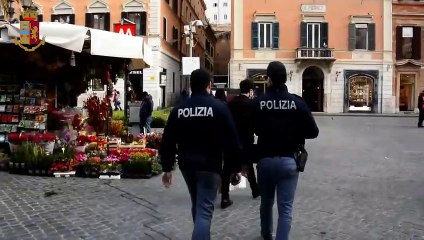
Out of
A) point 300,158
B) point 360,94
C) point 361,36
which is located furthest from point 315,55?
point 300,158

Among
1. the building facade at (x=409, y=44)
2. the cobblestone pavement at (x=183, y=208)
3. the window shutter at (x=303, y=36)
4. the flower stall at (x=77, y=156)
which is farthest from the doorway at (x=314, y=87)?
the flower stall at (x=77, y=156)

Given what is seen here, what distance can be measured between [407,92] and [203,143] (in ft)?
124

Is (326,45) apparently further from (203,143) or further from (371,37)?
(203,143)

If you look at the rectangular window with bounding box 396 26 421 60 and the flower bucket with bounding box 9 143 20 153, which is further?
the rectangular window with bounding box 396 26 421 60

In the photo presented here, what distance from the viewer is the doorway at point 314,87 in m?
37.5

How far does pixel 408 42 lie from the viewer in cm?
3766

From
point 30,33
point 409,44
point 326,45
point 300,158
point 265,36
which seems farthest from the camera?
point 409,44

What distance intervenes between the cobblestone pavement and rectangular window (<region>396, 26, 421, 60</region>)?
29.5 metres

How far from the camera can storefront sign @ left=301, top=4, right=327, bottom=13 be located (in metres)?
37.4

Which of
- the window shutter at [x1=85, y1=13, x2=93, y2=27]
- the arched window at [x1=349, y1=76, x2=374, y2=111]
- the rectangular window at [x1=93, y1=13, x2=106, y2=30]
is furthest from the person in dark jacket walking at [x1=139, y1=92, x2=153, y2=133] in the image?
the arched window at [x1=349, y1=76, x2=374, y2=111]

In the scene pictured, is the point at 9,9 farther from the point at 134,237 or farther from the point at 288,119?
the point at 288,119

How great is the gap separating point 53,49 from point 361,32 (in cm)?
3072

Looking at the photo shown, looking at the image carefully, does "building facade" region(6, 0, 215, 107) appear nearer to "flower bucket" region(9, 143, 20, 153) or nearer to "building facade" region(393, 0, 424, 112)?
"building facade" region(393, 0, 424, 112)

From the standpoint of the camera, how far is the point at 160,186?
27.8 feet
